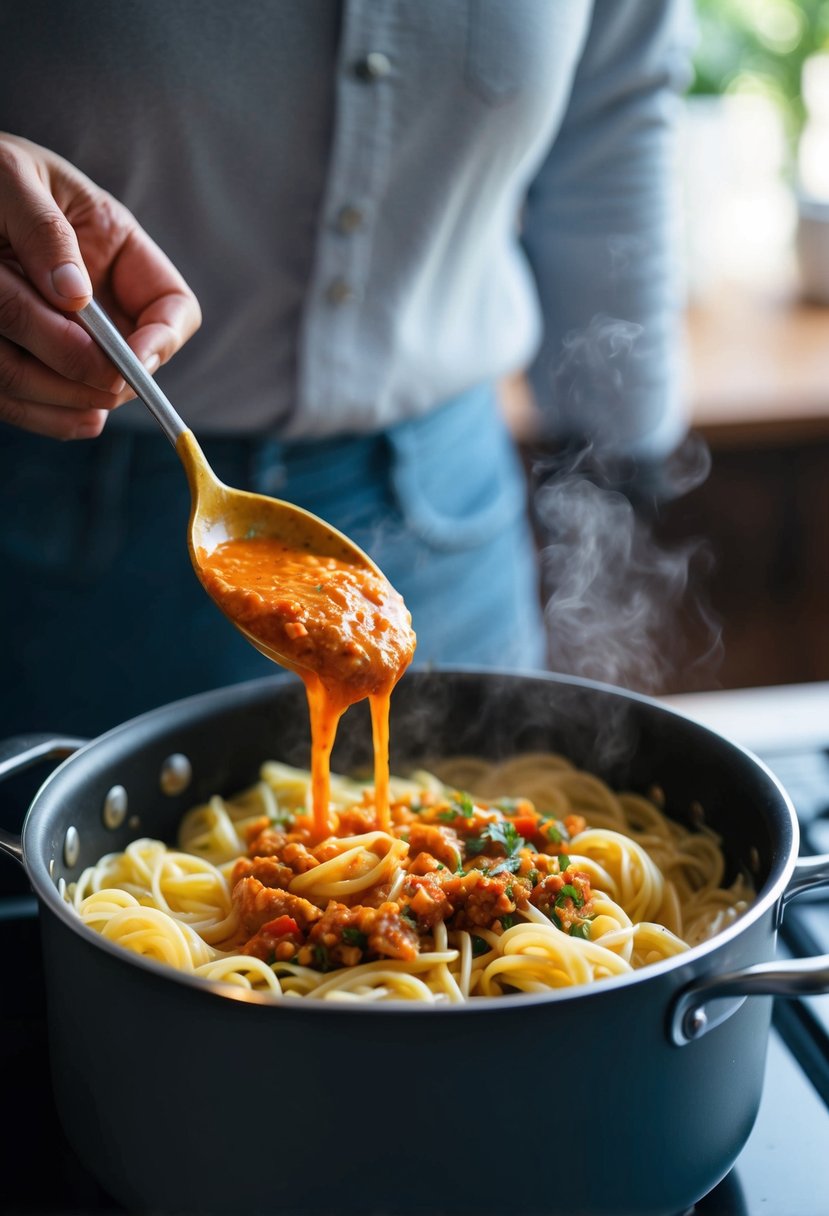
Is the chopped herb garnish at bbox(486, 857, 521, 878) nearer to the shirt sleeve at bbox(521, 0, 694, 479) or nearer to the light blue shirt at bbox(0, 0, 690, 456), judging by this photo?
the light blue shirt at bbox(0, 0, 690, 456)

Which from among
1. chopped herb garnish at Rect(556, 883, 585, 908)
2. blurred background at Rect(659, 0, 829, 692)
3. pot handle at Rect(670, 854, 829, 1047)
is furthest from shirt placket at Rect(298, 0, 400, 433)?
blurred background at Rect(659, 0, 829, 692)

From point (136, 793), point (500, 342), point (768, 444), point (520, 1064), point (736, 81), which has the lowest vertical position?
point (768, 444)

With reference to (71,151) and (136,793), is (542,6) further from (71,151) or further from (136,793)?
(136,793)

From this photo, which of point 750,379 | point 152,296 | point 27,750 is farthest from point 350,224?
point 750,379

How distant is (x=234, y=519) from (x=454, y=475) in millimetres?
746

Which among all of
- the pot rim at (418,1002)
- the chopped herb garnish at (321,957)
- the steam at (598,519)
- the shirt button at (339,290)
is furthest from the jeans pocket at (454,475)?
the chopped herb garnish at (321,957)

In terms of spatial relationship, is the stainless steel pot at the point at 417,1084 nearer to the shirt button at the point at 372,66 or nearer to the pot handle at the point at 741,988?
the pot handle at the point at 741,988

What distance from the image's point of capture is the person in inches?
64.7

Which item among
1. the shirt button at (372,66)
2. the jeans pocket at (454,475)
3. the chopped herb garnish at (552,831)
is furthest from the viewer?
the jeans pocket at (454,475)

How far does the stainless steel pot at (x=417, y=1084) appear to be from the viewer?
3.59 ft

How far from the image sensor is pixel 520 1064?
1.10 m

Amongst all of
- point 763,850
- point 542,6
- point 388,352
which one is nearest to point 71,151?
point 388,352

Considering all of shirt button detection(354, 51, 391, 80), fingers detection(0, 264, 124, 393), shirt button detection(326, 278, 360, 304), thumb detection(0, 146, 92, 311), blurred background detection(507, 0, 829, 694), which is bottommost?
blurred background detection(507, 0, 829, 694)

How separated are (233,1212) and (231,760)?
2.63 ft
